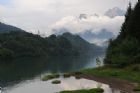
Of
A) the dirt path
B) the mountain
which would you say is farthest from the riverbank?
the mountain

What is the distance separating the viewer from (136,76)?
2776 inches

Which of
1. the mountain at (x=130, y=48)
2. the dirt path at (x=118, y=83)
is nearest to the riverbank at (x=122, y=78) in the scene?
the dirt path at (x=118, y=83)

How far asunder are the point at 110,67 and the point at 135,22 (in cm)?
1811

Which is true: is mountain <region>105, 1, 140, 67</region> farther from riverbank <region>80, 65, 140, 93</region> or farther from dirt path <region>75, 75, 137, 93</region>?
dirt path <region>75, 75, 137, 93</region>

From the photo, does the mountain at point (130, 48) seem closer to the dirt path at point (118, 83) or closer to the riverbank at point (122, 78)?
the riverbank at point (122, 78)

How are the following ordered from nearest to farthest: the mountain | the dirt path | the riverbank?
1. the dirt path
2. the riverbank
3. the mountain

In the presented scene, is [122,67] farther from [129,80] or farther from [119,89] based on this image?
[119,89]

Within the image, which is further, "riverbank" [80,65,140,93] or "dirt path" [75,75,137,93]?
"riverbank" [80,65,140,93]

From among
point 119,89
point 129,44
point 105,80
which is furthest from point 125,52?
point 119,89

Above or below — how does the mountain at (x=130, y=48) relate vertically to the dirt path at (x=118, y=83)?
above

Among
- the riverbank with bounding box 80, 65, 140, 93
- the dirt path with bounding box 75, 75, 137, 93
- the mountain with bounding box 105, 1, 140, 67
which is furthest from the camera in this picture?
the mountain with bounding box 105, 1, 140, 67

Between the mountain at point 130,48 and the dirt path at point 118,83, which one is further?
the mountain at point 130,48

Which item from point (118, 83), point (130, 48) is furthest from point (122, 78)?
point (130, 48)

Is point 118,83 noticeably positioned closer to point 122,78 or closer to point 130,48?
point 122,78
